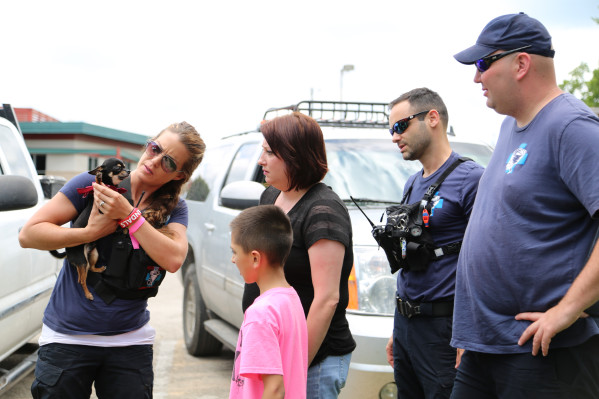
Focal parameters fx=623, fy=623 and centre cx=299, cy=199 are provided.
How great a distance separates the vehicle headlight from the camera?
3.57m

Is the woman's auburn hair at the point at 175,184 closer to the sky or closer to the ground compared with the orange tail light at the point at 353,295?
closer to the sky

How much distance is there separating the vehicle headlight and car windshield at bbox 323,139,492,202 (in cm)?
77

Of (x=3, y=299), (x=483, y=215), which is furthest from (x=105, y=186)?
(x=3, y=299)

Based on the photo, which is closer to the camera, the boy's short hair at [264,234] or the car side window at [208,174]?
the boy's short hair at [264,234]

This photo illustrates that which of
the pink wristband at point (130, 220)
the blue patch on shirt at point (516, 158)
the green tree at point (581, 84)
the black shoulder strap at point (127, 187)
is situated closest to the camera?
the blue patch on shirt at point (516, 158)

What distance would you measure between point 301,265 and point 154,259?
24.6 inches

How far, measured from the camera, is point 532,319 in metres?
2.08

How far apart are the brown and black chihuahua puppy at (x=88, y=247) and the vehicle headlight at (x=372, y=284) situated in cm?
151

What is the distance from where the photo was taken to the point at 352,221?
393cm

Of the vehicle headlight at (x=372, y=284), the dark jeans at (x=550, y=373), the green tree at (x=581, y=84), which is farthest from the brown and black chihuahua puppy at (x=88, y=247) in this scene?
the green tree at (x=581, y=84)

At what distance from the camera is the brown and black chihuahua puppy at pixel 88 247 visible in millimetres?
2611

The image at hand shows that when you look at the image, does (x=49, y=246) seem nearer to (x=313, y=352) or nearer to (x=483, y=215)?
(x=313, y=352)

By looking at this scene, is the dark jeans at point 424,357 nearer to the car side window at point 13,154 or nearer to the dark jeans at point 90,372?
the dark jeans at point 90,372

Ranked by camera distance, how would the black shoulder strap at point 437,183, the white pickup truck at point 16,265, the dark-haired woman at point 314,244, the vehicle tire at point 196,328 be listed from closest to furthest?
the dark-haired woman at point 314,244
the black shoulder strap at point 437,183
the white pickup truck at point 16,265
the vehicle tire at point 196,328
